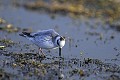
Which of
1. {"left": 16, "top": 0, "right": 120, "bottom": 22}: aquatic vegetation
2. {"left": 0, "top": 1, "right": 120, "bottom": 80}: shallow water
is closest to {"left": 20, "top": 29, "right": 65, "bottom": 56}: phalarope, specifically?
{"left": 0, "top": 1, "right": 120, "bottom": 80}: shallow water

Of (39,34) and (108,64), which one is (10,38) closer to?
(39,34)

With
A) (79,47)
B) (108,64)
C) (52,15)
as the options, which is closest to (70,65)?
(108,64)

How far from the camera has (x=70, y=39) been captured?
15.8 meters

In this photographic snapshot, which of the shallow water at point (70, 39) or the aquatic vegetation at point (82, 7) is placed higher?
the aquatic vegetation at point (82, 7)

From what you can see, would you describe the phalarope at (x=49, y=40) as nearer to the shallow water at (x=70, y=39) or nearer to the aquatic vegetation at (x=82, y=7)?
the shallow water at (x=70, y=39)

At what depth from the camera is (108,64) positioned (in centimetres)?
1232

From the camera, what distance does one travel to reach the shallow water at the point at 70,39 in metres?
11.4

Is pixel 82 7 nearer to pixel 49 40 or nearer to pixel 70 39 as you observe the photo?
pixel 70 39

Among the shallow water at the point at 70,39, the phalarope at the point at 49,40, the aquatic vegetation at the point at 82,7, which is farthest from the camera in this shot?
the aquatic vegetation at the point at 82,7

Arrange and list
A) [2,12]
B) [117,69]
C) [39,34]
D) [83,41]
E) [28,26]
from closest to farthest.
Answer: [117,69], [39,34], [83,41], [28,26], [2,12]

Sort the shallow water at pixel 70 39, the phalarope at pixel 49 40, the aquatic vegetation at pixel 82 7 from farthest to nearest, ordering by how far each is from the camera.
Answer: the aquatic vegetation at pixel 82 7 → the phalarope at pixel 49 40 → the shallow water at pixel 70 39

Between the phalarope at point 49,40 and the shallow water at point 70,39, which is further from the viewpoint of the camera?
the phalarope at point 49,40

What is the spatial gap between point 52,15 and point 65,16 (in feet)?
2.41

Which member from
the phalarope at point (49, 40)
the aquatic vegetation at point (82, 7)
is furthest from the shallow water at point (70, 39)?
the aquatic vegetation at point (82, 7)
